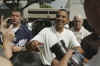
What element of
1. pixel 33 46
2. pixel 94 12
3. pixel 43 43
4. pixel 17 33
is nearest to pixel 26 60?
pixel 33 46

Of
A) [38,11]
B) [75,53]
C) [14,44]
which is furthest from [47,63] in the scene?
[38,11]

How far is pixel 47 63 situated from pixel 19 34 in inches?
23.4

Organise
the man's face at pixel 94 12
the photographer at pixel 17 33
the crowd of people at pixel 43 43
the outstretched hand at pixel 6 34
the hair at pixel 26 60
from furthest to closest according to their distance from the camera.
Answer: the photographer at pixel 17 33
the outstretched hand at pixel 6 34
the crowd of people at pixel 43 43
the hair at pixel 26 60
the man's face at pixel 94 12

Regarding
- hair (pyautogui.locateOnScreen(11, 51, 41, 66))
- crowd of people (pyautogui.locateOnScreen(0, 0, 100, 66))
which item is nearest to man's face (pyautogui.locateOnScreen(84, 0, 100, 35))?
crowd of people (pyautogui.locateOnScreen(0, 0, 100, 66))

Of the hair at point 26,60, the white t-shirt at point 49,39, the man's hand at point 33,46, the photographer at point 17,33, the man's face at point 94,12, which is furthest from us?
the white t-shirt at point 49,39

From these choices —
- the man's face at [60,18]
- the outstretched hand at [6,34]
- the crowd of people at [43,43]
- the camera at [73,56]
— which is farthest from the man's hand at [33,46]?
the camera at [73,56]

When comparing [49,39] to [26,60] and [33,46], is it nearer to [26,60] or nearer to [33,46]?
[33,46]

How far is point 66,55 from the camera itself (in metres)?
2.29

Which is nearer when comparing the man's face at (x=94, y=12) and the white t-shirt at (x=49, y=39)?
the man's face at (x=94, y=12)

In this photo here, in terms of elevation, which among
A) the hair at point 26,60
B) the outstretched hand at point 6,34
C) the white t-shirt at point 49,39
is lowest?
the white t-shirt at point 49,39

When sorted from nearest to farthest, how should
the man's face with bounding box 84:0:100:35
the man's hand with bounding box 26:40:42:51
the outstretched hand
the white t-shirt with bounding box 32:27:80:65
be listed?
the man's face with bounding box 84:0:100:35 → the outstretched hand → the man's hand with bounding box 26:40:42:51 → the white t-shirt with bounding box 32:27:80:65

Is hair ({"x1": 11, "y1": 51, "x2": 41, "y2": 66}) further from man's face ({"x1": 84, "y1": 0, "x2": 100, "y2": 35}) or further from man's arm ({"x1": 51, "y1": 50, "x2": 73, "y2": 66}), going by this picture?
man's face ({"x1": 84, "y1": 0, "x2": 100, "y2": 35})

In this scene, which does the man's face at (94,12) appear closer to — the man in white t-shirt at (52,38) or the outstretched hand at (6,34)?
the outstretched hand at (6,34)

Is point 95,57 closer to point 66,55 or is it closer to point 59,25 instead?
point 66,55
